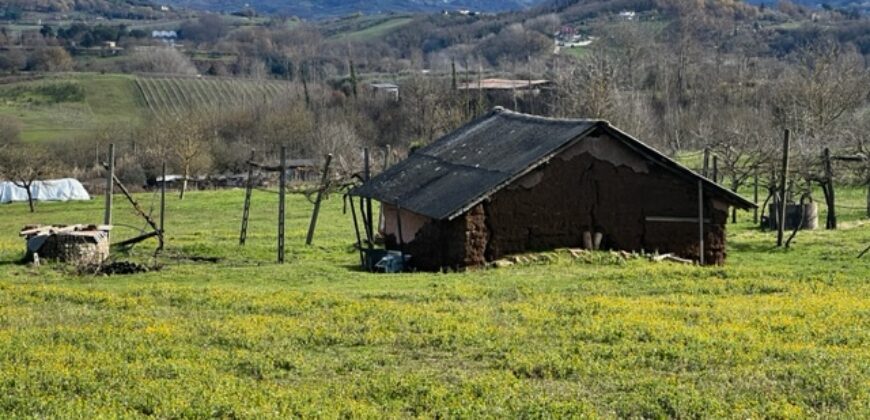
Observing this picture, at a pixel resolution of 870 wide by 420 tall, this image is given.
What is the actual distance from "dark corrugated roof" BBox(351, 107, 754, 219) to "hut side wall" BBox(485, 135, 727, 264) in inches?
15.7

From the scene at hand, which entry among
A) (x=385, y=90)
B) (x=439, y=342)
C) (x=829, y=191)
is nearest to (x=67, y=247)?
(x=439, y=342)

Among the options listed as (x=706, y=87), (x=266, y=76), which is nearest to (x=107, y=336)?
(x=706, y=87)

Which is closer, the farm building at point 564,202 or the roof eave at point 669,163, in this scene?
the farm building at point 564,202

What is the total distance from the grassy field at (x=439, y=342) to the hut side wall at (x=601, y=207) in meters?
1.32

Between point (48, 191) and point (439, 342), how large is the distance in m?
57.9

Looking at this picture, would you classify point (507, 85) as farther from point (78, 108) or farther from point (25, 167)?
point (25, 167)

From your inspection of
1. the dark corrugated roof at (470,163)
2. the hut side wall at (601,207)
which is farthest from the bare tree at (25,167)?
the hut side wall at (601,207)

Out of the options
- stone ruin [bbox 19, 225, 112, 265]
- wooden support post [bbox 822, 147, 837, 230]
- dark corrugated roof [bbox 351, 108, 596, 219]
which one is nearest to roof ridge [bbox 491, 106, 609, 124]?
dark corrugated roof [bbox 351, 108, 596, 219]

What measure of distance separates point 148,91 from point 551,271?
356ft

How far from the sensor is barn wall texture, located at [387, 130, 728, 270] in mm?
28516

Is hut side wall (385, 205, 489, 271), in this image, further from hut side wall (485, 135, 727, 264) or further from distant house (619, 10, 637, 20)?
distant house (619, 10, 637, 20)

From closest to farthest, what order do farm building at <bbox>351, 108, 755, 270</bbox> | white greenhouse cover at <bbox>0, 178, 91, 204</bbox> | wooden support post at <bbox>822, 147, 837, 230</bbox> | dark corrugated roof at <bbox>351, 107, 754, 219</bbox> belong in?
farm building at <bbox>351, 108, 755, 270</bbox> → dark corrugated roof at <bbox>351, 107, 754, 219</bbox> → wooden support post at <bbox>822, 147, 837, 230</bbox> → white greenhouse cover at <bbox>0, 178, 91, 204</bbox>

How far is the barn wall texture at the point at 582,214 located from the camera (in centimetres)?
2852

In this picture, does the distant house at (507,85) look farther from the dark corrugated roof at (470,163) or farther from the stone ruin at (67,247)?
the stone ruin at (67,247)
